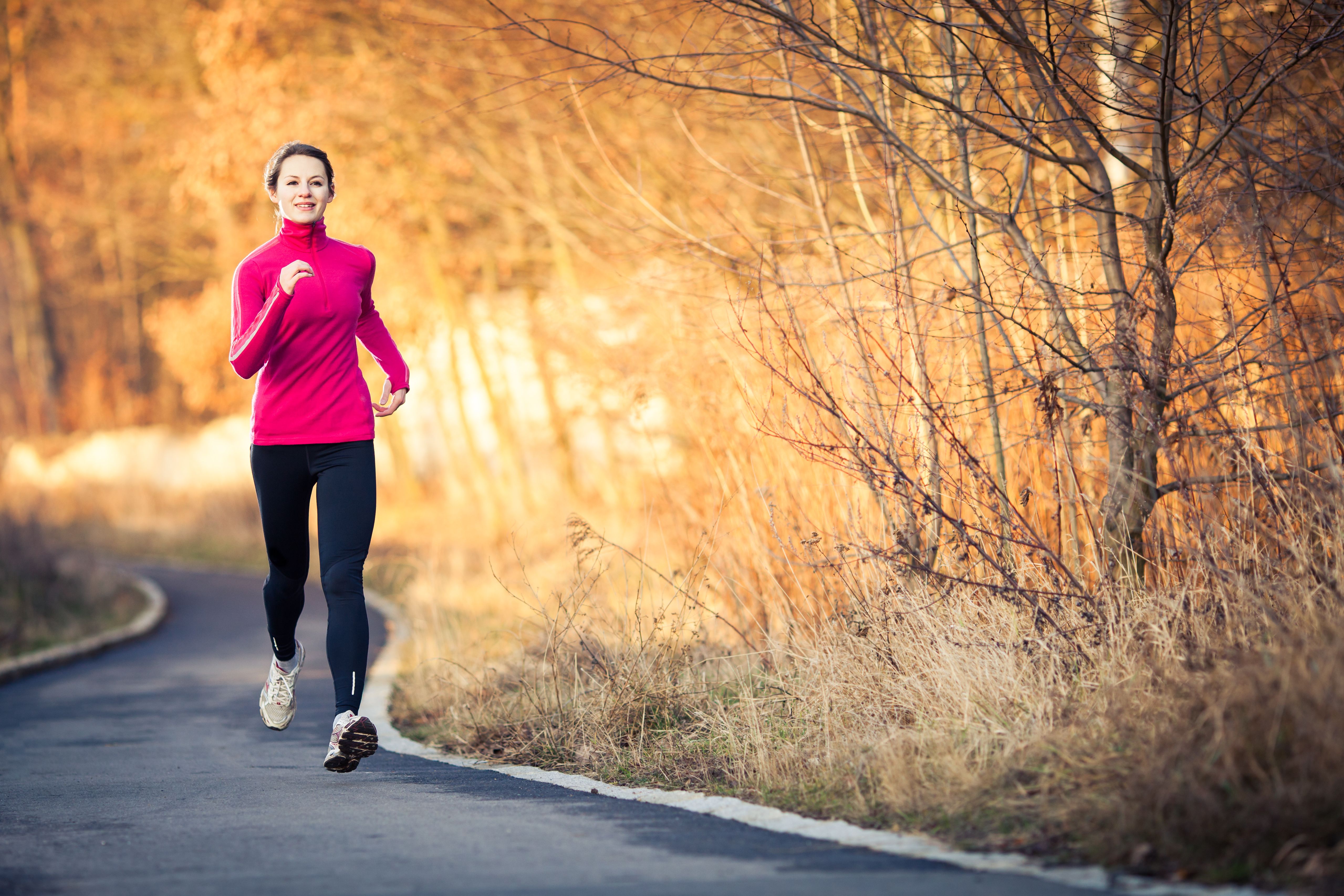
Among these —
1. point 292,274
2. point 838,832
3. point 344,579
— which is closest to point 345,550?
point 344,579

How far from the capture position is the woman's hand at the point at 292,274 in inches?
196

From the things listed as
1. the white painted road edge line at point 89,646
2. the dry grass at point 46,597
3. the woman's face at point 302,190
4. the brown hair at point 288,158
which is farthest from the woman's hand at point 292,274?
the dry grass at point 46,597

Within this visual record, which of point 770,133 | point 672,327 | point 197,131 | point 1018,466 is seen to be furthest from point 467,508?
point 1018,466

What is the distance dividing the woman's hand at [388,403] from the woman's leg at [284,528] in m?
0.39

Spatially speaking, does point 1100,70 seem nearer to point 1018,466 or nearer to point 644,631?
point 1018,466

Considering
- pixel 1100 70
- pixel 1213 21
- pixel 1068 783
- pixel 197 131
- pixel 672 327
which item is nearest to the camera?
pixel 1068 783

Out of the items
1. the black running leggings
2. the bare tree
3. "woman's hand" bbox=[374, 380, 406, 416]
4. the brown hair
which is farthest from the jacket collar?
the bare tree

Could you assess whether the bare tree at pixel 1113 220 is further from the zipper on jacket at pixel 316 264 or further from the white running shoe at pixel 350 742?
the white running shoe at pixel 350 742

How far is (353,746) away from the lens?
16.6 ft

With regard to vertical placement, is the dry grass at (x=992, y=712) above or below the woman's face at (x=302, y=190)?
below

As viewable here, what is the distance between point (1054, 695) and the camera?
4543 mm

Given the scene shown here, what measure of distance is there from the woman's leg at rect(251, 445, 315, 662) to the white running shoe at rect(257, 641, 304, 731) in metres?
0.05

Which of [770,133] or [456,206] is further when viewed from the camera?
[456,206]

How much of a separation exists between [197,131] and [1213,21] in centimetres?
1290
